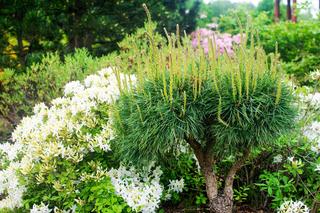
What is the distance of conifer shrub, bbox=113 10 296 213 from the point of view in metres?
2.95

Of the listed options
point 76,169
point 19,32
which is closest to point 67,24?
point 19,32

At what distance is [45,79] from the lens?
6043 mm

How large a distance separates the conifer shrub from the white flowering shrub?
1.02 ft

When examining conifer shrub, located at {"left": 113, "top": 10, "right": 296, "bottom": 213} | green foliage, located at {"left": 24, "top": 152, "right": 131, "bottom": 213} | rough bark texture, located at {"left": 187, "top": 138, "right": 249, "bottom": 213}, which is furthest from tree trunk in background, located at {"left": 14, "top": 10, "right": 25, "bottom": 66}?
rough bark texture, located at {"left": 187, "top": 138, "right": 249, "bottom": 213}

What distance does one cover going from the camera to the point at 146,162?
10.7 feet

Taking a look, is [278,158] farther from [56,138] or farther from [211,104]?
[56,138]

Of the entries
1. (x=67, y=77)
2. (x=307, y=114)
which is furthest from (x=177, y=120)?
(x=67, y=77)

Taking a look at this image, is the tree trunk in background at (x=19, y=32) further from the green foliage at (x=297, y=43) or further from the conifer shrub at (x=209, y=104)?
the conifer shrub at (x=209, y=104)

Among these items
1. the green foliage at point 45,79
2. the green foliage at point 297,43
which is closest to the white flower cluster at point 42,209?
the green foliage at point 45,79

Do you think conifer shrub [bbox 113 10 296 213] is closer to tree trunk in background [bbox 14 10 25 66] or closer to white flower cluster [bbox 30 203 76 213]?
white flower cluster [bbox 30 203 76 213]

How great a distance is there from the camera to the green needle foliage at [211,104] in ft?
9.68

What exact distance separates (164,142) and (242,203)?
4.62ft

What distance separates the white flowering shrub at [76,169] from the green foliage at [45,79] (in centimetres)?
159

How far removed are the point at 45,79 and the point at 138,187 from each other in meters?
3.21
